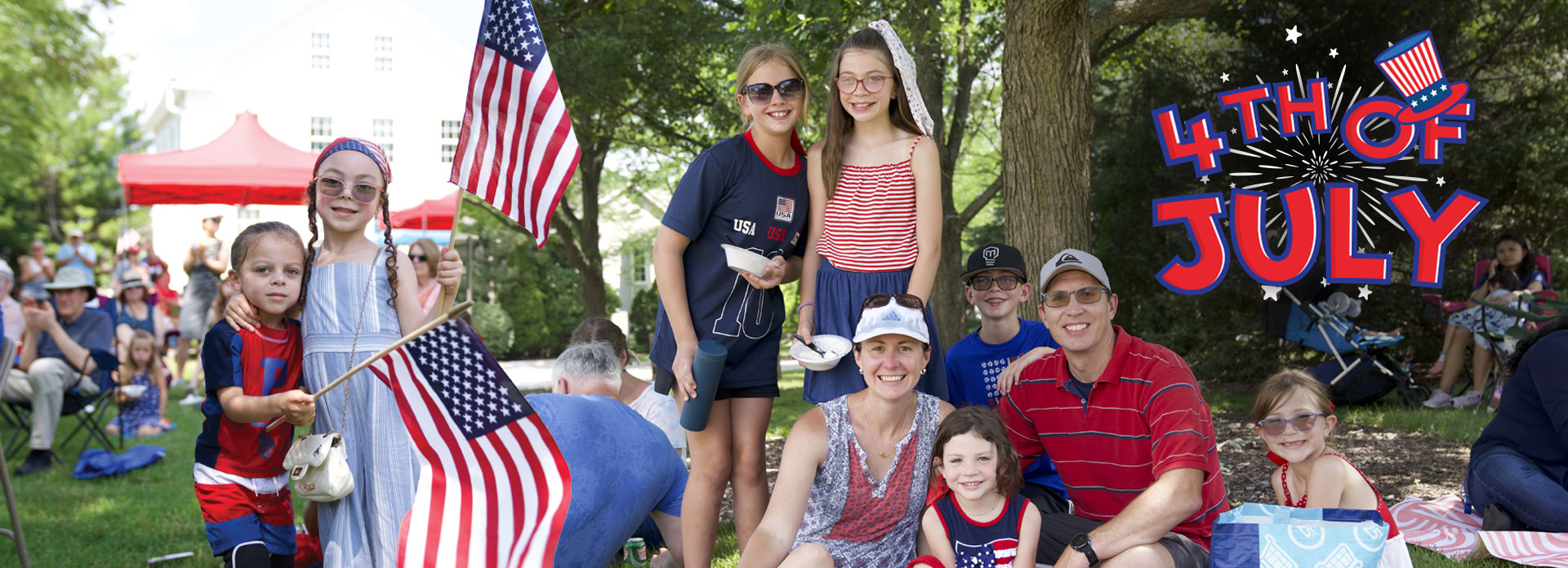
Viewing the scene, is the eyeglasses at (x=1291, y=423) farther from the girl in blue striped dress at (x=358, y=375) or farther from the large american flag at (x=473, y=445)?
the girl in blue striped dress at (x=358, y=375)

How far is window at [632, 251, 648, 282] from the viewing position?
33.3 meters

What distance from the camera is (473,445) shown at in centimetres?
290

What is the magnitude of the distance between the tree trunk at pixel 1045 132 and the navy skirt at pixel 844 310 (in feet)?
8.01

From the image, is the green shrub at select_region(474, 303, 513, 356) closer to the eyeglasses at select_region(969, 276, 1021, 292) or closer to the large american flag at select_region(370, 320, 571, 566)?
the eyeglasses at select_region(969, 276, 1021, 292)

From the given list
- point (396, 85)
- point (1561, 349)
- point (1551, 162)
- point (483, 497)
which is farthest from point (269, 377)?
point (396, 85)

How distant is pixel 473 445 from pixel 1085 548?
1824 millimetres

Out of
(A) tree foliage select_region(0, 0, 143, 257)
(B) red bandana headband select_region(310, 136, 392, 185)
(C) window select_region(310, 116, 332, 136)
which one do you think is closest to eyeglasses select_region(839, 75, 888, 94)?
(B) red bandana headband select_region(310, 136, 392, 185)

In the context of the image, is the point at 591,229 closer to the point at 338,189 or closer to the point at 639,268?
the point at 338,189

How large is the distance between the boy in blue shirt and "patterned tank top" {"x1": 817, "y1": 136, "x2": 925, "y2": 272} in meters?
0.84

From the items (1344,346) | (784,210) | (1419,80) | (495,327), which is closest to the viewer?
(784,210)

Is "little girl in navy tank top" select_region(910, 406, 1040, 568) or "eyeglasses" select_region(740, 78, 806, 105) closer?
"little girl in navy tank top" select_region(910, 406, 1040, 568)

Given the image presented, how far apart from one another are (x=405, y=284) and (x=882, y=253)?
5.02ft

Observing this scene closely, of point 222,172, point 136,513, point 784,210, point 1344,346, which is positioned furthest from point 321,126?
point 784,210

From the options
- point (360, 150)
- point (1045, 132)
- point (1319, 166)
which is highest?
point (1319, 166)
